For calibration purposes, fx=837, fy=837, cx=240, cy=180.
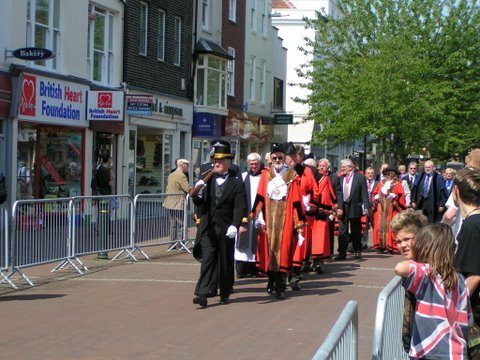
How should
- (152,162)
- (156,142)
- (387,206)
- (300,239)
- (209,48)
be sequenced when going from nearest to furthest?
1. (300,239)
2. (387,206)
3. (152,162)
4. (156,142)
5. (209,48)

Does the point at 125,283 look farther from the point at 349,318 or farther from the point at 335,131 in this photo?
the point at 335,131

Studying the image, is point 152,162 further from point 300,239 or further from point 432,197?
point 300,239

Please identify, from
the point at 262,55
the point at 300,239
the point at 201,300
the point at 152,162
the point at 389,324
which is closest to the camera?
the point at 389,324

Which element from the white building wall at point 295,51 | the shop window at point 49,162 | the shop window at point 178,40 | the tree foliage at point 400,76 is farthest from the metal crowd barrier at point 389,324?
the white building wall at point 295,51

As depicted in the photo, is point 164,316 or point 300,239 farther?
point 300,239

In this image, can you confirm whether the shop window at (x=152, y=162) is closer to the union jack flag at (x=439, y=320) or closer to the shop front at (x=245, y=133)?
the shop front at (x=245, y=133)

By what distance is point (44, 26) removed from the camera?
20250 millimetres

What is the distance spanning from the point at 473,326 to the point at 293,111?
4321cm

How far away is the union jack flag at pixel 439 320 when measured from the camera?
4.51 m

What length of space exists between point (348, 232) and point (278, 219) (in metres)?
6.19

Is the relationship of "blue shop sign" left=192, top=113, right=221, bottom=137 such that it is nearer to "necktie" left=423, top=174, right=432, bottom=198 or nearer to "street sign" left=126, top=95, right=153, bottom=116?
"street sign" left=126, top=95, right=153, bottom=116

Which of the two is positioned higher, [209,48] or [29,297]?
[209,48]

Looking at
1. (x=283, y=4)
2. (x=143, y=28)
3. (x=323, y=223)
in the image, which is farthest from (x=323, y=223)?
(x=283, y=4)

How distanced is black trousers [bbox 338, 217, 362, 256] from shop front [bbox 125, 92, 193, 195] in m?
9.52
